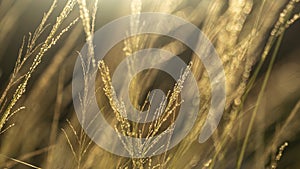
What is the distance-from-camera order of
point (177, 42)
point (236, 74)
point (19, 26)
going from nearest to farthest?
point (236, 74) → point (177, 42) → point (19, 26)

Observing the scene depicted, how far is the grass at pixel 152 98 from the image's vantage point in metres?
1.17

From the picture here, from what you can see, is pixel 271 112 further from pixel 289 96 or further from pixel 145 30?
pixel 145 30

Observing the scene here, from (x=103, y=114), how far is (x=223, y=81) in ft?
1.36

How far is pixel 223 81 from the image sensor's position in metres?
1.27

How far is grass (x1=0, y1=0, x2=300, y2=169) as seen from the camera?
1.17 metres

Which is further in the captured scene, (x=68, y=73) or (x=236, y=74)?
(x=68, y=73)

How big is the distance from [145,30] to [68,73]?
0.55m

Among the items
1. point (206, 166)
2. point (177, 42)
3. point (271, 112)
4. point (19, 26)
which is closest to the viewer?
point (206, 166)

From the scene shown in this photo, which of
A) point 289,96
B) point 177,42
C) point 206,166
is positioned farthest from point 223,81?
point 289,96

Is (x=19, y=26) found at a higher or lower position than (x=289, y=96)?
higher

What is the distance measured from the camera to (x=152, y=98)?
4.26 ft

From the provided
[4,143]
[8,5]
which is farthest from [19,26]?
[4,143]

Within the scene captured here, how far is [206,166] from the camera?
121 cm

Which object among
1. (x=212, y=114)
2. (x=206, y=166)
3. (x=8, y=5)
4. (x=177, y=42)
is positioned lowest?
(x=206, y=166)
